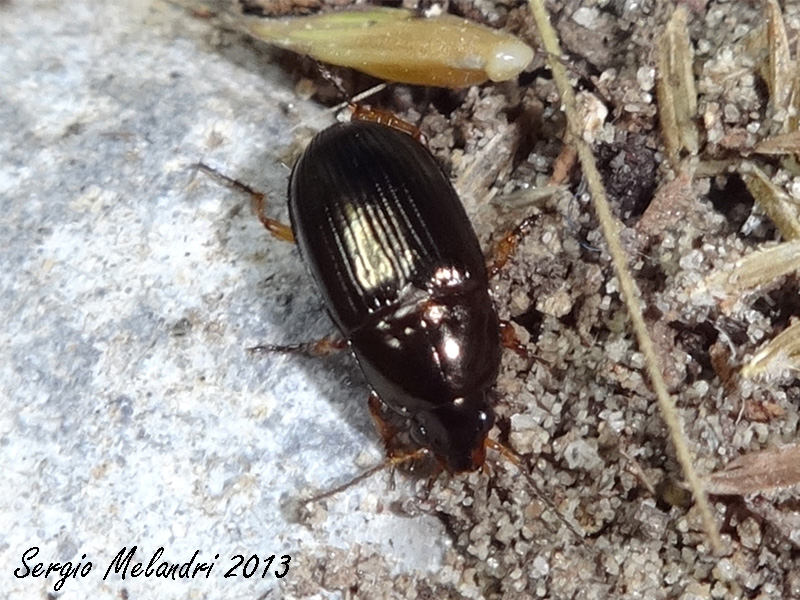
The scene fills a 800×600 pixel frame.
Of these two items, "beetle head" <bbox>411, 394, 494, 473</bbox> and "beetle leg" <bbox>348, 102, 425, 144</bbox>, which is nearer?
"beetle head" <bbox>411, 394, 494, 473</bbox>

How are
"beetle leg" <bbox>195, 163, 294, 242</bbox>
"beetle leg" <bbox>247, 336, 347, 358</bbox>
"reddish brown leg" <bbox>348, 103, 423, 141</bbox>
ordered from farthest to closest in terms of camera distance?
1. "reddish brown leg" <bbox>348, 103, 423, 141</bbox>
2. "beetle leg" <bbox>195, 163, 294, 242</bbox>
3. "beetle leg" <bbox>247, 336, 347, 358</bbox>

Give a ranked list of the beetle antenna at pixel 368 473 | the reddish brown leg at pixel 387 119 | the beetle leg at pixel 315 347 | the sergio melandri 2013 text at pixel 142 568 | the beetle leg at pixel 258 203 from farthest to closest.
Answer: the reddish brown leg at pixel 387 119 → the beetle leg at pixel 258 203 → the beetle leg at pixel 315 347 → the beetle antenna at pixel 368 473 → the sergio melandri 2013 text at pixel 142 568

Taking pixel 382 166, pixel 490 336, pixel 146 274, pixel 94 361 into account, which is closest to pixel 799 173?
pixel 490 336

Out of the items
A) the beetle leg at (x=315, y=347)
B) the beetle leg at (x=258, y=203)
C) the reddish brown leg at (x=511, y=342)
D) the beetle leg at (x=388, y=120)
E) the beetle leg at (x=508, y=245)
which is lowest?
the beetle leg at (x=315, y=347)

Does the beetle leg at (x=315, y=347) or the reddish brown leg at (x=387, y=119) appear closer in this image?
the beetle leg at (x=315, y=347)

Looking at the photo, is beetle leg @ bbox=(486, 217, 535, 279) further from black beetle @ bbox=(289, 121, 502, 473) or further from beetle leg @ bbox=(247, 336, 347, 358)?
beetle leg @ bbox=(247, 336, 347, 358)

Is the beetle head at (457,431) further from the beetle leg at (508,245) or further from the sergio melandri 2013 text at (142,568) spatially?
the sergio melandri 2013 text at (142,568)

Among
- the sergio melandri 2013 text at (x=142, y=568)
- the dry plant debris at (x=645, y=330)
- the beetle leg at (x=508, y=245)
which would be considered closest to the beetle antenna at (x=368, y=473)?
the dry plant debris at (x=645, y=330)

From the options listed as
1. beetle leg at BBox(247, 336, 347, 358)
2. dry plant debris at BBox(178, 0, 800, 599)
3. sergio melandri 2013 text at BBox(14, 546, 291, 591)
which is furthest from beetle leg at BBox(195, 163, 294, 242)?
sergio melandri 2013 text at BBox(14, 546, 291, 591)
